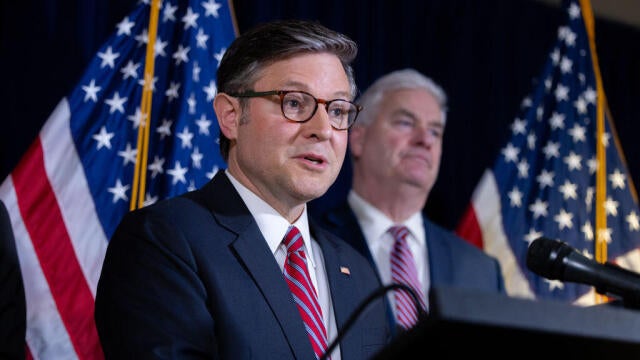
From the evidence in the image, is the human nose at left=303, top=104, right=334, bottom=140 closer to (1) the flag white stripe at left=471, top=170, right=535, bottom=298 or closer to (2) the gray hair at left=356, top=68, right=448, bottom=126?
(2) the gray hair at left=356, top=68, right=448, bottom=126

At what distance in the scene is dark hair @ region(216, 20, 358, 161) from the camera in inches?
79.9

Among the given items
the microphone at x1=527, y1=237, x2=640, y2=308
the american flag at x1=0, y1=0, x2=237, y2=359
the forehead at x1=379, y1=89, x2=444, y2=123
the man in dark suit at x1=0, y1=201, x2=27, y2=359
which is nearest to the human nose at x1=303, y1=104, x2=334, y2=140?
the microphone at x1=527, y1=237, x2=640, y2=308

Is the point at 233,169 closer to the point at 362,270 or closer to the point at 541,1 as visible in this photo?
the point at 362,270

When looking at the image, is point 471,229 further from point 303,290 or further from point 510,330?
point 510,330

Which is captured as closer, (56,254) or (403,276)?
(56,254)

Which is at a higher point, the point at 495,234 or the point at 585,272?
the point at 585,272

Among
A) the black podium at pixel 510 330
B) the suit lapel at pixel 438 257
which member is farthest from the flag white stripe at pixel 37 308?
the black podium at pixel 510 330

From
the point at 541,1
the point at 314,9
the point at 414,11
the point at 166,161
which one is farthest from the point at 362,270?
the point at 541,1

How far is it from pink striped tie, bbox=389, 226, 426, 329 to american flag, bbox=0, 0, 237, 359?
2.56ft

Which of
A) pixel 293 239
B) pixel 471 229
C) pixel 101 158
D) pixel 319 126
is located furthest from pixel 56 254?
pixel 471 229

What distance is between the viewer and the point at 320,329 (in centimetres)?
183

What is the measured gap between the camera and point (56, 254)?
8.62ft

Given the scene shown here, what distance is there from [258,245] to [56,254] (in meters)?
1.02

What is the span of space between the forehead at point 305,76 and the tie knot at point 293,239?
1.07 feet
